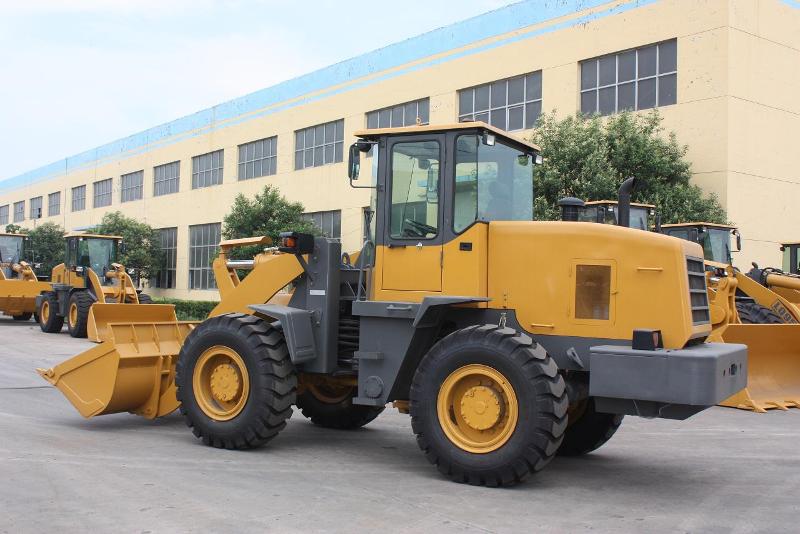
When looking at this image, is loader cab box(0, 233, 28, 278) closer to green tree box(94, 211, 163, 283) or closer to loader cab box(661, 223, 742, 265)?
green tree box(94, 211, 163, 283)

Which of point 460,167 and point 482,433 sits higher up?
point 460,167

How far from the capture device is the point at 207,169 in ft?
131

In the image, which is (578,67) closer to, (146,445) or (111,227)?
(146,445)

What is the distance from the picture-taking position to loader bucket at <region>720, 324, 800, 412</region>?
11164 millimetres

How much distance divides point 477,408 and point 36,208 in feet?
205

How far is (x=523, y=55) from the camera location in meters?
24.1

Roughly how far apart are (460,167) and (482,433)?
2209 mm

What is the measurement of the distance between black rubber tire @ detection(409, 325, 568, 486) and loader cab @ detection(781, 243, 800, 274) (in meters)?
14.1

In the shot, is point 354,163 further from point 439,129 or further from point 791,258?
point 791,258

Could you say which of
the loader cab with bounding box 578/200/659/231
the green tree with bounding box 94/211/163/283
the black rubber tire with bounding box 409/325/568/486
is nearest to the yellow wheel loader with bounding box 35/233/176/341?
the loader cab with bounding box 578/200/659/231

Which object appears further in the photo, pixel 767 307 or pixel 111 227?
pixel 111 227

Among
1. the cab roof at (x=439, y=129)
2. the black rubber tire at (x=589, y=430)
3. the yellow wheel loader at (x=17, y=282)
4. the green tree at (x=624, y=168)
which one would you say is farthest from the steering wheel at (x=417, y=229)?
the yellow wheel loader at (x=17, y=282)

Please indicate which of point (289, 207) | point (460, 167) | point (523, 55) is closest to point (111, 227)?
point (289, 207)

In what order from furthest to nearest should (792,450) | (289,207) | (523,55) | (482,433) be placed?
(289,207), (523,55), (792,450), (482,433)
